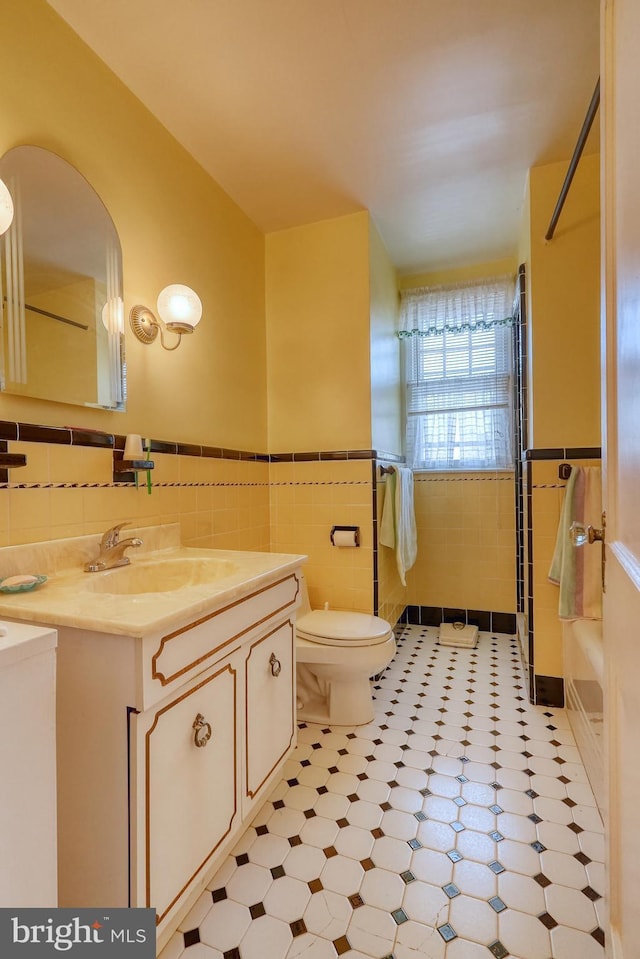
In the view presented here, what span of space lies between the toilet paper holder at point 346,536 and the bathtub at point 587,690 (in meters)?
1.06

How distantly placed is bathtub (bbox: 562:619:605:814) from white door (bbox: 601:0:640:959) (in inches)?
23.1

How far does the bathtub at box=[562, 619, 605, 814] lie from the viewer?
1.41 metres

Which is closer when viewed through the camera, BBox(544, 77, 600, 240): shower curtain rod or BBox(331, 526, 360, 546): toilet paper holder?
BBox(544, 77, 600, 240): shower curtain rod

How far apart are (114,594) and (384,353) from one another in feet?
6.88

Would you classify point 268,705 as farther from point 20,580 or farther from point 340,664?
point 20,580

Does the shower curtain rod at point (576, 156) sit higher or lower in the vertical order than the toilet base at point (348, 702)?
higher

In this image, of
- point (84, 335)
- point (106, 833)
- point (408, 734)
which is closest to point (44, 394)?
point (84, 335)

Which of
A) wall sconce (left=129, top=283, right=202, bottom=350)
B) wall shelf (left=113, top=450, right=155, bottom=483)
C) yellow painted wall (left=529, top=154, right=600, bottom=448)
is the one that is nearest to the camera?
wall shelf (left=113, top=450, right=155, bottom=483)

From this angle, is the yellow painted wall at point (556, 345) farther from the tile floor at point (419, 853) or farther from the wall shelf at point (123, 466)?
the wall shelf at point (123, 466)

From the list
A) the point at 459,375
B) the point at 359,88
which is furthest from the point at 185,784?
the point at 459,375

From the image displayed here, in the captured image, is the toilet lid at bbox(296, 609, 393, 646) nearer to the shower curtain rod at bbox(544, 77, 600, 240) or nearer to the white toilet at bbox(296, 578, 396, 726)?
the white toilet at bbox(296, 578, 396, 726)

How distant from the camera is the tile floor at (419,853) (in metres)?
1.03

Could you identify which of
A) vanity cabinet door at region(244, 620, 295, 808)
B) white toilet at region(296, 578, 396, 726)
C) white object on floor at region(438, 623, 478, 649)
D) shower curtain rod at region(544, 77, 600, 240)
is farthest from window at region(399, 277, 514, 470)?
vanity cabinet door at region(244, 620, 295, 808)

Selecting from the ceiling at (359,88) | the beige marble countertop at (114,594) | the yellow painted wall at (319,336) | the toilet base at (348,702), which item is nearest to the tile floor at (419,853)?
the toilet base at (348,702)
